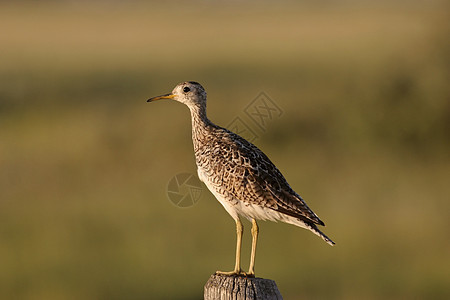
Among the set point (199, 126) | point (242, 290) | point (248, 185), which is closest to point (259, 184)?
point (248, 185)

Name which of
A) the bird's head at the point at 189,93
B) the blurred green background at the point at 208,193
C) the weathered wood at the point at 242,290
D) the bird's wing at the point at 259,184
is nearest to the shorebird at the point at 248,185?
the bird's wing at the point at 259,184

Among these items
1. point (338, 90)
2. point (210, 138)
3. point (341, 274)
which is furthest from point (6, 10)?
point (210, 138)

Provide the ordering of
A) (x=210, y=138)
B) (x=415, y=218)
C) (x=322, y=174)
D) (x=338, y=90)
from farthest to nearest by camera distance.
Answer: (x=338, y=90)
(x=322, y=174)
(x=415, y=218)
(x=210, y=138)

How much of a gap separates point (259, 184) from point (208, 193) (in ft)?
28.5

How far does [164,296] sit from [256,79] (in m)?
17.4

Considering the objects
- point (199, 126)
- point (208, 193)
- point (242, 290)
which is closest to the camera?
point (242, 290)

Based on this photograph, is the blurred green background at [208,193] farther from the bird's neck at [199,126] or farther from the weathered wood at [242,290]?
the weathered wood at [242,290]

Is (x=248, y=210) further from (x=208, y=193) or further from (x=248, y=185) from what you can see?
(x=208, y=193)

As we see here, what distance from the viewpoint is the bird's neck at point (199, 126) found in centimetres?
732

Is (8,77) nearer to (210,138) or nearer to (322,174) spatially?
(322,174)

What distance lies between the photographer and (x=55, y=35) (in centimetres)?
4853

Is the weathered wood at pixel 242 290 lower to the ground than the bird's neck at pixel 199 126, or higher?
lower

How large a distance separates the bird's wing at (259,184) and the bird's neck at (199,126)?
0.57 m

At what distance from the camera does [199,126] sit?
24.4ft
